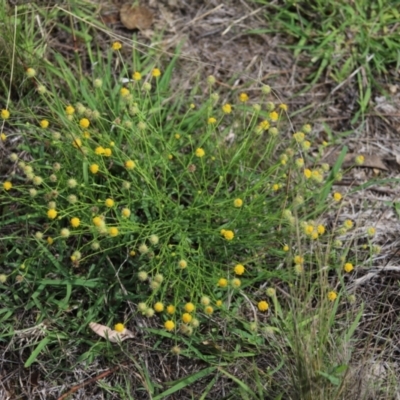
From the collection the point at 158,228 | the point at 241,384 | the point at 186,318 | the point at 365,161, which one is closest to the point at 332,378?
the point at 241,384

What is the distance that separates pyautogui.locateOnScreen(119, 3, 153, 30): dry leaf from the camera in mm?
3109

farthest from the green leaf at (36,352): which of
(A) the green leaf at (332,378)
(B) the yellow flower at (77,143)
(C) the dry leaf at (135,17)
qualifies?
(C) the dry leaf at (135,17)

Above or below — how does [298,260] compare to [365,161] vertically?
above

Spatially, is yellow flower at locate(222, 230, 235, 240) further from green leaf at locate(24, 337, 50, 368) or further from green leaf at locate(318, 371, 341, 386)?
green leaf at locate(24, 337, 50, 368)

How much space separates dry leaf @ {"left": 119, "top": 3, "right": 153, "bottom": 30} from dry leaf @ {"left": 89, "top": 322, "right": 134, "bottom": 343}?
143 cm

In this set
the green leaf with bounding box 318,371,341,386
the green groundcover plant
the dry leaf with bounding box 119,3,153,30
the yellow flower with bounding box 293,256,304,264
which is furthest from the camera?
the dry leaf with bounding box 119,3,153,30

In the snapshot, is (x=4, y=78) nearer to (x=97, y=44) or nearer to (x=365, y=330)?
(x=97, y=44)

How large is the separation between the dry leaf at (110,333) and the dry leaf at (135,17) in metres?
1.43

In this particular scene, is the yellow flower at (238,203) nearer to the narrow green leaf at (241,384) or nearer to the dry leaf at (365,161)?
the narrow green leaf at (241,384)

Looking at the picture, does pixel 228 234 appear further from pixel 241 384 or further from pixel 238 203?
pixel 241 384

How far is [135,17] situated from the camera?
3127mm

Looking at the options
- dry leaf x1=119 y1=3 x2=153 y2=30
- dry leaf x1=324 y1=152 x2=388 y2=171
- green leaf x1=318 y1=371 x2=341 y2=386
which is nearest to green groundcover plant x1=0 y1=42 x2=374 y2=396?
green leaf x1=318 y1=371 x2=341 y2=386

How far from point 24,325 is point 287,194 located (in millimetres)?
1067

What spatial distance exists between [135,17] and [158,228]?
1.28 meters
